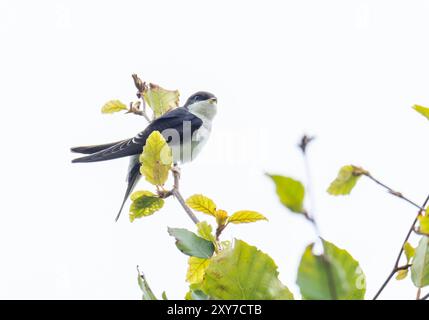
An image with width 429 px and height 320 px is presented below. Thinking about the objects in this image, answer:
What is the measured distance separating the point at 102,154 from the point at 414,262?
3.87 metres

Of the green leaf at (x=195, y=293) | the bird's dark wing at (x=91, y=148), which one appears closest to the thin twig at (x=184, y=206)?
the green leaf at (x=195, y=293)

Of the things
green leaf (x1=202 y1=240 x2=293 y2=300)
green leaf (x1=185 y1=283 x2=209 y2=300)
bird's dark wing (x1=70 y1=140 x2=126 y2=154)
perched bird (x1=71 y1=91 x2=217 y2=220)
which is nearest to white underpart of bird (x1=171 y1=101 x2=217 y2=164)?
perched bird (x1=71 y1=91 x2=217 y2=220)

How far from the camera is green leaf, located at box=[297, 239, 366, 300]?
117cm

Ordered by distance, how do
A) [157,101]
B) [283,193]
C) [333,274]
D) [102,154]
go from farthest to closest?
[102,154], [157,101], [333,274], [283,193]

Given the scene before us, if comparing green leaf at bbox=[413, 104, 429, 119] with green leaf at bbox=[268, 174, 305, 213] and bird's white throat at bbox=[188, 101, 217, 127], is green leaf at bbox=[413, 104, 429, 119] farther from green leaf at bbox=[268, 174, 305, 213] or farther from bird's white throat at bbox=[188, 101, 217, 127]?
bird's white throat at bbox=[188, 101, 217, 127]

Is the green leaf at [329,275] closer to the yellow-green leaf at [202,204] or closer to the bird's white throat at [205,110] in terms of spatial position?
the yellow-green leaf at [202,204]

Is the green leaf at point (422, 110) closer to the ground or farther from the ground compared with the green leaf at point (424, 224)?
farther from the ground

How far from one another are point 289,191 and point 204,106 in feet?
18.8

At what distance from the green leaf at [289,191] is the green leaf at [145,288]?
0.57 meters

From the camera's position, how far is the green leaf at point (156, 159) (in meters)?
2.45
